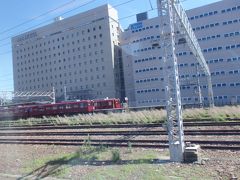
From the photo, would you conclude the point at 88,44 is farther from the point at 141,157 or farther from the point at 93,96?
the point at 141,157

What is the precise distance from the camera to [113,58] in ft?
316

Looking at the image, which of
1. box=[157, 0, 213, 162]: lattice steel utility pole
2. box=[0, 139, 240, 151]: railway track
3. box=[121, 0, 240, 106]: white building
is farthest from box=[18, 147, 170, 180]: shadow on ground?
box=[121, 0, 240, 106]: white building

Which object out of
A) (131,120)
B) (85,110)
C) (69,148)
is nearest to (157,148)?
(69,148)

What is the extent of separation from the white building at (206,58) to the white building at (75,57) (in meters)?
16.2

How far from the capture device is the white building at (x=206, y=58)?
6631 centimetres

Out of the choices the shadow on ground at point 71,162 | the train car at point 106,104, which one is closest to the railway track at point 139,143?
the shadow on ground at point 71,162

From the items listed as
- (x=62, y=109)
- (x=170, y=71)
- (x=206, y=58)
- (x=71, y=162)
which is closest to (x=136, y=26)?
(x=206, y=58)

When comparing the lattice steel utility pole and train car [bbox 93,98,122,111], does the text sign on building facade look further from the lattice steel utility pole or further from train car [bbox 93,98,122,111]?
the lattice steel utility pole

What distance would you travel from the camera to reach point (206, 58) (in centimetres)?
6994

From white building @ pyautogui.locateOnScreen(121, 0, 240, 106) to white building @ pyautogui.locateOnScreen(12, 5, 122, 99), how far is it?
1621 cm

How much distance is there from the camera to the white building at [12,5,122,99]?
3802 inches

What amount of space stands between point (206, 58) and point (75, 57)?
157ft

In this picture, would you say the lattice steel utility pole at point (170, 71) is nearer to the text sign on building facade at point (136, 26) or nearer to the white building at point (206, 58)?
the white building at point (206, 58)

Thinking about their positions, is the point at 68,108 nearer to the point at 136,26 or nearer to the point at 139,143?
the point at 139,143
